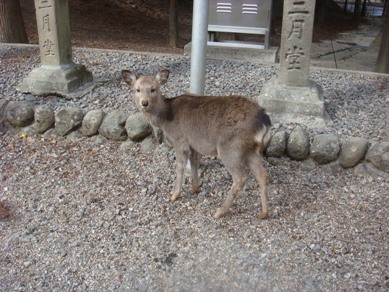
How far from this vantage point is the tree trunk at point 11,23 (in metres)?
7.98

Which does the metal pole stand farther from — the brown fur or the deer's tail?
the brown fur

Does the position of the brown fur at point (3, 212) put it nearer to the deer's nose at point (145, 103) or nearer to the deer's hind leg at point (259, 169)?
the deer's nose at point (145, 103)

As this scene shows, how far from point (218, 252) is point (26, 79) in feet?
12.9

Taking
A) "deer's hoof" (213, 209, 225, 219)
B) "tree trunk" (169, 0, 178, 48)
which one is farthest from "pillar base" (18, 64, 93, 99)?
"tree trunk" (169, 0, 178, 48)

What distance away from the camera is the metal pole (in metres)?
4.05

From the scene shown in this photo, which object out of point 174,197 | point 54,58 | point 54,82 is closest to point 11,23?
point 54,58

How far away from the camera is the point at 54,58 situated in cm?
589

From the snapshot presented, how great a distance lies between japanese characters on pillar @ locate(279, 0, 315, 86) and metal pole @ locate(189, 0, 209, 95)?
4.64ft

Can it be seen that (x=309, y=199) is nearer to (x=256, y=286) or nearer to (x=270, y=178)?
(x=270, y=178)

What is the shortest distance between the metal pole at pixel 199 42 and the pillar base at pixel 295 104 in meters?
1.19

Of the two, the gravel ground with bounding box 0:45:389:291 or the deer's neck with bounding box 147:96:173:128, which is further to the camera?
the deer's neck with bounding box 147:96:173:128

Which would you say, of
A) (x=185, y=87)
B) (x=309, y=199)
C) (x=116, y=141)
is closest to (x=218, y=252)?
(x=309, y=199)

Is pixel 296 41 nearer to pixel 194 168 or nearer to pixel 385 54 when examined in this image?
pixel 194 168

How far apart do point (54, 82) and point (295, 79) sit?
311 centimetres
